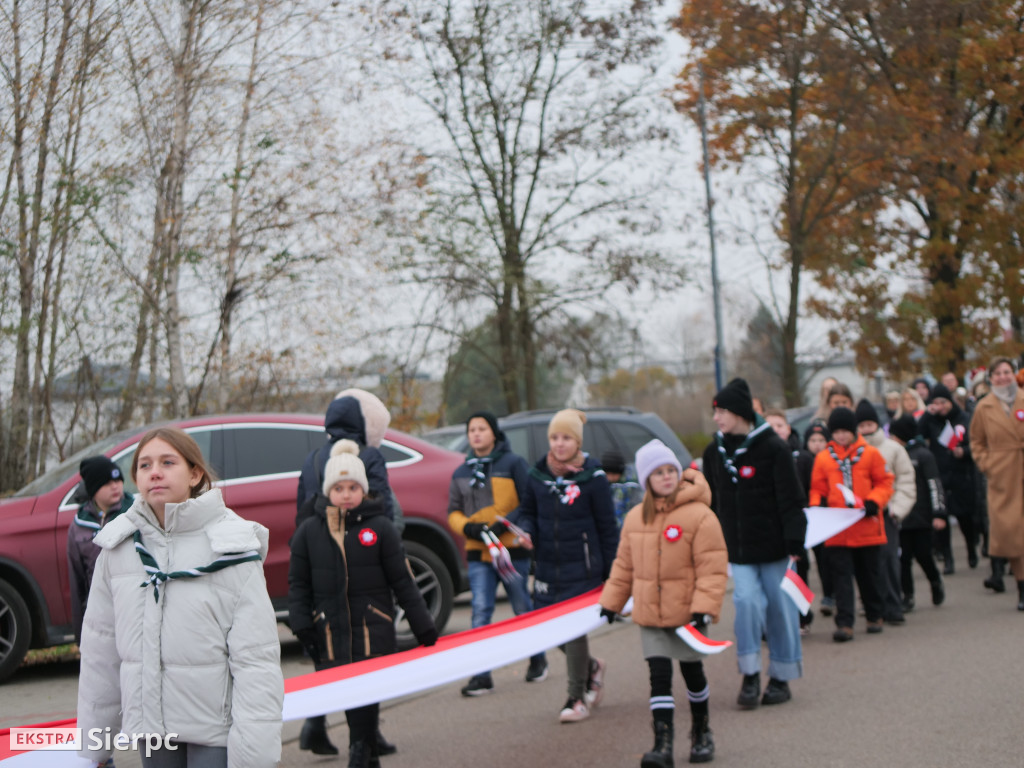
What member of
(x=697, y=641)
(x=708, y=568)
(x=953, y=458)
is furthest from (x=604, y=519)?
(x=953, y=458)

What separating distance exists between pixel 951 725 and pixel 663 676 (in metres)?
1.68

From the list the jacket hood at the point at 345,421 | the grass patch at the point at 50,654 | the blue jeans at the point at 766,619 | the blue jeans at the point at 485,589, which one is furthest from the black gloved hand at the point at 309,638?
the grass patch at the point at 50,654

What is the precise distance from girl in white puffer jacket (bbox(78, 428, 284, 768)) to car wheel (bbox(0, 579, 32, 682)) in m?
5.07

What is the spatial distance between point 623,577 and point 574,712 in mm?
1243

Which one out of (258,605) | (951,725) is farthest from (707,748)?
(258,605)

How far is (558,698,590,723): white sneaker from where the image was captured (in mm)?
6851

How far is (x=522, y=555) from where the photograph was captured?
26.2 ft

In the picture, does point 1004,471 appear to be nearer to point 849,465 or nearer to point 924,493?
point 924,493

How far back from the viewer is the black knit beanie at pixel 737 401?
6.94 metres

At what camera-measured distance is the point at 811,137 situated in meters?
24.0

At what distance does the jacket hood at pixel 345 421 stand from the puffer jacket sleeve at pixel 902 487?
203 inches

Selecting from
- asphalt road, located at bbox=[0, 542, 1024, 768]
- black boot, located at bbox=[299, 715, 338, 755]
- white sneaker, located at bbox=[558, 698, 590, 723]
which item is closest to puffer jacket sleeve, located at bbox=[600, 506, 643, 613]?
asphalt road, located at bbox=[0, 542, 1024, 768]

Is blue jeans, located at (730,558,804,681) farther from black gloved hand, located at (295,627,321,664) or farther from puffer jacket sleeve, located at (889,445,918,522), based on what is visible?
puffer jacket sleeve, located at (889,445,918,522)

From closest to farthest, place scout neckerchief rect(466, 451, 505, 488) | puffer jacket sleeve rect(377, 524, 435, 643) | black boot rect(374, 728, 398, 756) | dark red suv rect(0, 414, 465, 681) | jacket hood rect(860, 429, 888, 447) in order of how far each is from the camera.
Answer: puffer jacket sleeve rect(377, 524, 435, 643) → black boot rect(374, 728, 398, 756) → scout neckerchief rect(466, 451, 505, 488) → dark red suv rect(0, 414, 465, 681) → jacket hood rect(860, 429, 888, 447)
